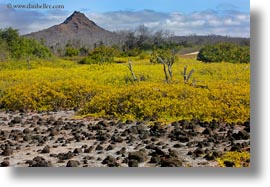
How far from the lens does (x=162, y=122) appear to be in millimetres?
5098

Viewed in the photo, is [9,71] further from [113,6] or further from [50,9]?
[113,6]

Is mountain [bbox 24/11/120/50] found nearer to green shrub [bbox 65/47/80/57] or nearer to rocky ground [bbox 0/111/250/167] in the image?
green shrub [bbox 65/47/80/57]

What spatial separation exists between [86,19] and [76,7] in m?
0.13

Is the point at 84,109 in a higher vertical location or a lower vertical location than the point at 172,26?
lower

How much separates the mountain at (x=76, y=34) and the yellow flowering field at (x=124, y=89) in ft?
0.71

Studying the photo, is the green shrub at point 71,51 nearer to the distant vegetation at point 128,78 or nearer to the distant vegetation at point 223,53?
the distant vegetation at point 128,78

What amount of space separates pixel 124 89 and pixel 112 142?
0.57m

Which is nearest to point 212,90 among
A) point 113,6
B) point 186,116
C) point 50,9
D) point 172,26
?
point 186,116

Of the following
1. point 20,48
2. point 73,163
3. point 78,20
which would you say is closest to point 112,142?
point 73,163

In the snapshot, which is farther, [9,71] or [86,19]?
[9,71]

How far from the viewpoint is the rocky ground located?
15.2 ft

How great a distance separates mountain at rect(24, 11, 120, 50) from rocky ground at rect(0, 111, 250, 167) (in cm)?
66

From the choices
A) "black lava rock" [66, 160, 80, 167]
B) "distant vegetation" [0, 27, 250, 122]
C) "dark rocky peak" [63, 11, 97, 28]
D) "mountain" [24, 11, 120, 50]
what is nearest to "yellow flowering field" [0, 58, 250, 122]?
"distant vegetation" [0, 27, 250, 122]

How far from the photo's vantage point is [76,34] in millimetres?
5109
